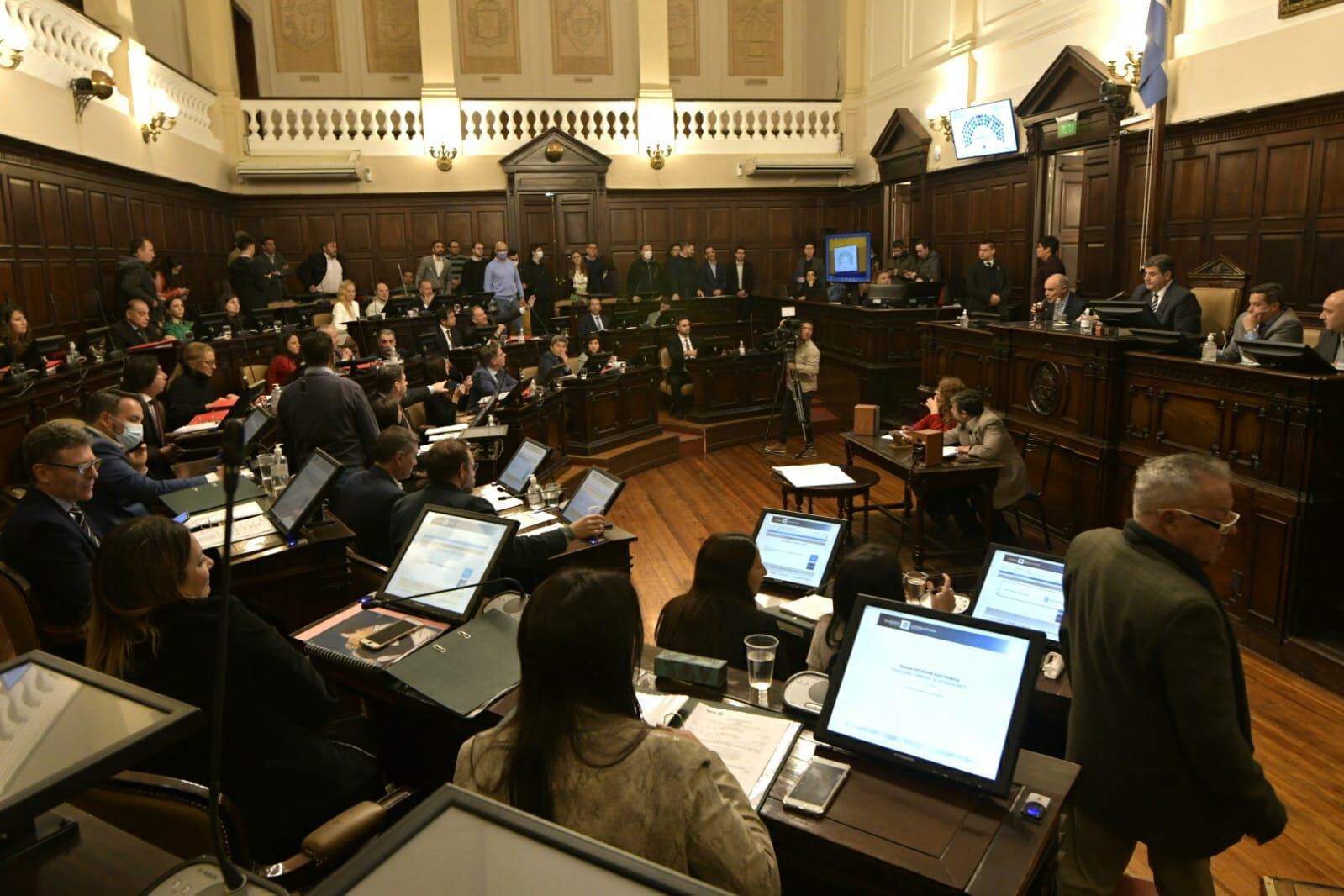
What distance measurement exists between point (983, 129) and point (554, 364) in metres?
5.95

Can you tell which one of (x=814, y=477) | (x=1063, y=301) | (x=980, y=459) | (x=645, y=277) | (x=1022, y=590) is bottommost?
(x=814, y=477)

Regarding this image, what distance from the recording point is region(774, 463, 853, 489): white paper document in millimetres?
6156

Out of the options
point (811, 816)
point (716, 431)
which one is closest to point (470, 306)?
point (716, 431)

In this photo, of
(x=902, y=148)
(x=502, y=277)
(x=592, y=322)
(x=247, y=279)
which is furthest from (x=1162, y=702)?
(x=902, y=148)

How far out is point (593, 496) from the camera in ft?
14.3

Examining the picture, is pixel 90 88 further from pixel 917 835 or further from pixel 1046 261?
pixel 917 835

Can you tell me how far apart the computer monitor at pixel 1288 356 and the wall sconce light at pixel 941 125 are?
7494 mm

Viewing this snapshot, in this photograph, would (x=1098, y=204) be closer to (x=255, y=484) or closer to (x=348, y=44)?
(x=255, y=484)

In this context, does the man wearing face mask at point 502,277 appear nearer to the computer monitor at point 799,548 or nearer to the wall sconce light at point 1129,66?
the wall sconce light at point 1129,66

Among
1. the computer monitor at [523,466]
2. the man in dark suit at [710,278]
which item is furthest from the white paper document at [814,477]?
the man in dark suit at [710,278]

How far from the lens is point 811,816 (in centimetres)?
184

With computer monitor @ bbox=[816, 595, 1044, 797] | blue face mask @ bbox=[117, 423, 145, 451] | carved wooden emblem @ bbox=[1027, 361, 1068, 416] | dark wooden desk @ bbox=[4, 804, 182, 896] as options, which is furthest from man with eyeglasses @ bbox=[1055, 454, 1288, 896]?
blue face mask @ bbox=[117, 423, 145, 451]

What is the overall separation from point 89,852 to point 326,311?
406 inches

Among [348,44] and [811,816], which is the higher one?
[348,44]
